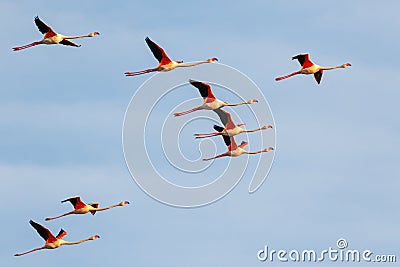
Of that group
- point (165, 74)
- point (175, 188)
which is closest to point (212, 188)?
point (175, 188)

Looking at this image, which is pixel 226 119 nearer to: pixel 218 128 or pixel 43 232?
pixel 218 128

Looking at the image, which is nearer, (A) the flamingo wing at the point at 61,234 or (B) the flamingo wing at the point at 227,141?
(A) the flamingo wing at the point at 61,234

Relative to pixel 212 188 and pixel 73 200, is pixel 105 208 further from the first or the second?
pixel 212 188

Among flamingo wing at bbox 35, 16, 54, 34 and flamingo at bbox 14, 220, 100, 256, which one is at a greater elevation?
flamingo wing at bbox 35, 16, 54, 34

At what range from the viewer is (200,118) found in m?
69.8

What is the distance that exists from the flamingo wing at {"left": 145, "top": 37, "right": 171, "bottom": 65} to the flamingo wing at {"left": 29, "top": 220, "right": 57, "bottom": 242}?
9.81 meters

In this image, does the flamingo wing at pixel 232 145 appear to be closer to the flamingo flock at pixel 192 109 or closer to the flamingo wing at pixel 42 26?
the flamingo flock at pixel 192 109

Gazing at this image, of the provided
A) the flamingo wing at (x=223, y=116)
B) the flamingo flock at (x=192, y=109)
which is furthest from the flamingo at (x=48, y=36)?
the flamingo wing at (x=223, y=116)

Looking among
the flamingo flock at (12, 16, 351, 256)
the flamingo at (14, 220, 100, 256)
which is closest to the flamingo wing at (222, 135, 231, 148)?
the flamingo flock at (12, 16, 351, 256)

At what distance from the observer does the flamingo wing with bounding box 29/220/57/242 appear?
65.7 metres

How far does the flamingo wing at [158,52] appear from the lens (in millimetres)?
64312

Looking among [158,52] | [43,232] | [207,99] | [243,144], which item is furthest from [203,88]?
[43,232]

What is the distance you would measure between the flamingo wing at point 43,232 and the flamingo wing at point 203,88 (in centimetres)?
999

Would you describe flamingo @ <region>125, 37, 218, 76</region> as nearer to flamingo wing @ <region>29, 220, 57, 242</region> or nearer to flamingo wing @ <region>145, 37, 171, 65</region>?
flamingo wing @ <region>145, 37, 171, 65</region>
